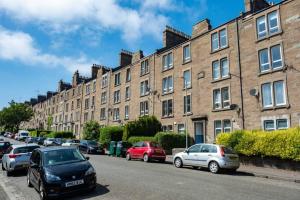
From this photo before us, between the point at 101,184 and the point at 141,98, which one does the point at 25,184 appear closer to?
the point at 101,184

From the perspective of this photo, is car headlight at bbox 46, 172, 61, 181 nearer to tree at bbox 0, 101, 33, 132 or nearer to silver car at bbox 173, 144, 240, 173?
silver car at bbox 173, 144, 240, 173

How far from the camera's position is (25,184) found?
13.2 meters

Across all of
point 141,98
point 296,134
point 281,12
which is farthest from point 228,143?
point 141,98

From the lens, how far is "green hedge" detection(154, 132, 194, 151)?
28750 millimetres

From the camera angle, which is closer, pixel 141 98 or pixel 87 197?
pixel 87 197

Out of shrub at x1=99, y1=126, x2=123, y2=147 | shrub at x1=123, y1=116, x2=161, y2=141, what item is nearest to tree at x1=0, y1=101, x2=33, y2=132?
shrub at x1=99, y1=126, x2=123, y2=147

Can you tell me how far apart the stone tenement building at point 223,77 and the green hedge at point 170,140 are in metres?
1.41

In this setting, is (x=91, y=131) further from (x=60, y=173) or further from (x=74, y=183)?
(x=74, y=183)

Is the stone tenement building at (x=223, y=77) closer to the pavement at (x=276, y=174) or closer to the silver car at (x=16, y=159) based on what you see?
the pavement at (x=276, y=174)

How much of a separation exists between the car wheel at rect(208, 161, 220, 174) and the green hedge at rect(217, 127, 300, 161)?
372 centimetres

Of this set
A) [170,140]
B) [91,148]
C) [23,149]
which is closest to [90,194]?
[23,149]

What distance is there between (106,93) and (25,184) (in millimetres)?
36343

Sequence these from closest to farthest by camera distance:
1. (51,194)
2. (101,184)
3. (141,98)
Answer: (51,194) < (101,184) < (141,98)

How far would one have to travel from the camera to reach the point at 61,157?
10977 mm
